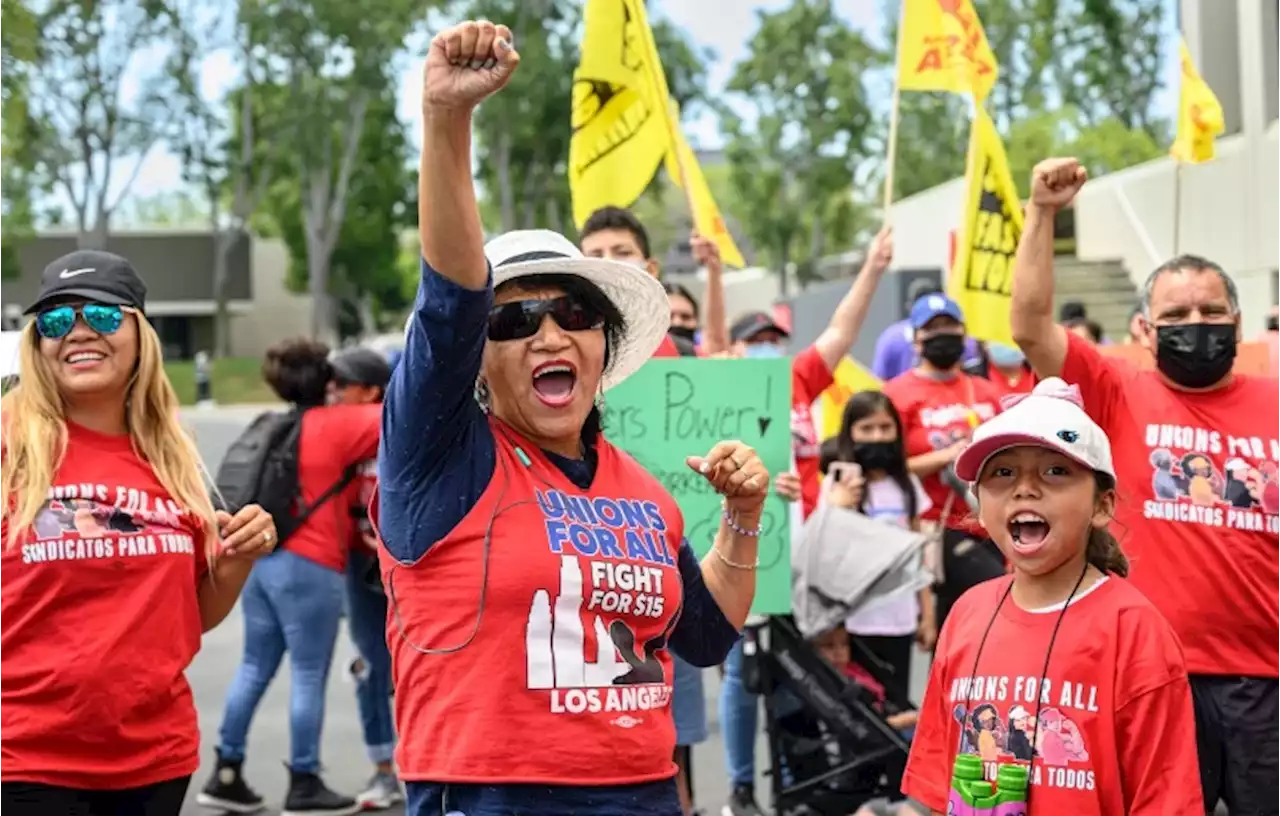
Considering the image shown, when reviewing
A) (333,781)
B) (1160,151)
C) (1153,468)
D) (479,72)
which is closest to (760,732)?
(333,781)

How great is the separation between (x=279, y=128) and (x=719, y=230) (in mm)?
44423

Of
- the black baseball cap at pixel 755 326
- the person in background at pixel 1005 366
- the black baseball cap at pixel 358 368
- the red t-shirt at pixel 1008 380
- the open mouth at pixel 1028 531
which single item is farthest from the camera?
the person in background at pixel 1005 366

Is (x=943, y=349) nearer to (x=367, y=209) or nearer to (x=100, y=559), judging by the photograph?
(x=100, y=559)

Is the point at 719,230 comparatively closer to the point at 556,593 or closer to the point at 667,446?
the point at 667,446

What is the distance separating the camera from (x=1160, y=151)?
43.0 m

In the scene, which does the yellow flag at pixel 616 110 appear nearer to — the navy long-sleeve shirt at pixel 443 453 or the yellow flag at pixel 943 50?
the yellow flag at pixel 943 50

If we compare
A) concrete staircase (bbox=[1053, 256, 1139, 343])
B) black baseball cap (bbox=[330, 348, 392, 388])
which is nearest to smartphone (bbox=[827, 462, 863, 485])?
black baseball cap (bbox=[330, 348, 392, 388])

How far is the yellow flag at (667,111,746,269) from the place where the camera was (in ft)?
23.2

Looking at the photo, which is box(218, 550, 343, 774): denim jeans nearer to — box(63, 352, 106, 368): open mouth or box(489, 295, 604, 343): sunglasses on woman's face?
box(63, 352, 106, 368): open mouth

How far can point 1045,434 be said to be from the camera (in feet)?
11.5

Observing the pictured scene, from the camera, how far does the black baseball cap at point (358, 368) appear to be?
805 centimetres

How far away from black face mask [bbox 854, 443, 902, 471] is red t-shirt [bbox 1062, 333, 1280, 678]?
8.97 ft

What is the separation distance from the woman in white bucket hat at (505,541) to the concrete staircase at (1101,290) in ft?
64.5

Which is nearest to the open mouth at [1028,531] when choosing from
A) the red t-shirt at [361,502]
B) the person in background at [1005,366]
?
the red t-shirt at [361,502]
